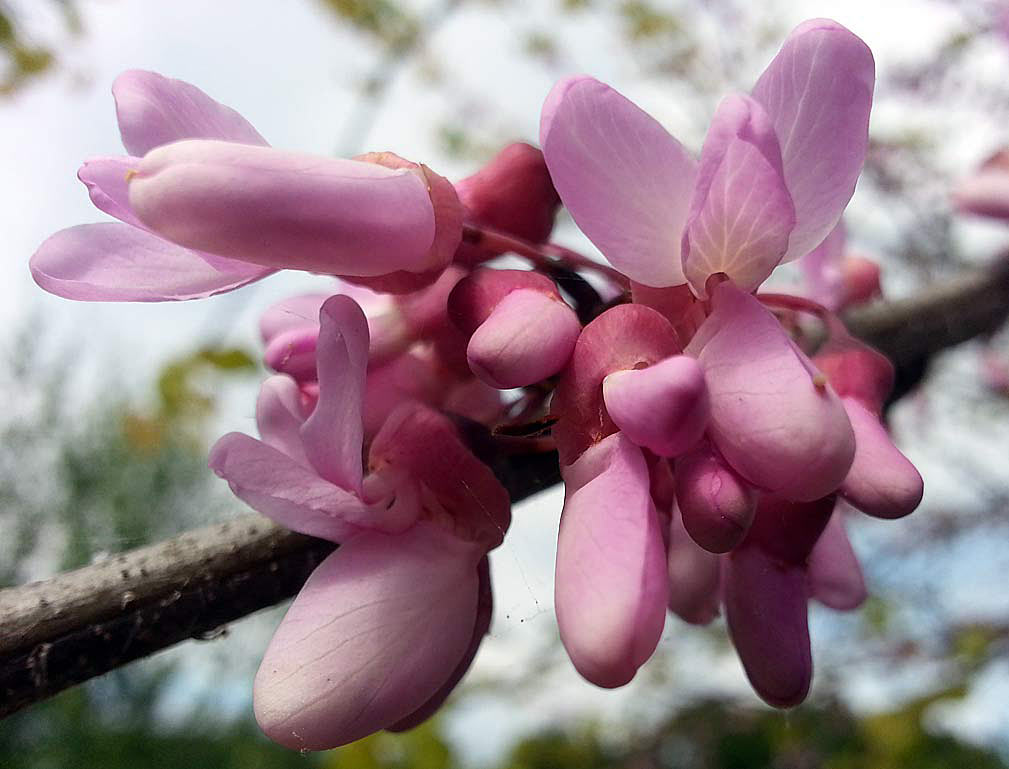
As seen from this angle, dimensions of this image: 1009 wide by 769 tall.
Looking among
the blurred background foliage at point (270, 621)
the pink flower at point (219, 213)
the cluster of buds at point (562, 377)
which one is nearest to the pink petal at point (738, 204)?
the cluster of buds at point (562, 377)

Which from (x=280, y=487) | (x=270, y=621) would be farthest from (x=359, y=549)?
Result: (x=270, y=621)

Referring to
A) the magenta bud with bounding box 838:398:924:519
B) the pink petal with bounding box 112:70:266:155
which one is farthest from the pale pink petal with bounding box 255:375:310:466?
the magenta bud with bounding box 838:398:924:519

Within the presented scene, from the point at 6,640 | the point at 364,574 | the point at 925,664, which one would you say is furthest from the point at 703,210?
the point at 925,664

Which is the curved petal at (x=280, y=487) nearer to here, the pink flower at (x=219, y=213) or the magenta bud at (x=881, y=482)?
the pink flower at (x=219, y=213)

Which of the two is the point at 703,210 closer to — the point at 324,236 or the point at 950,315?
the point at 324,236

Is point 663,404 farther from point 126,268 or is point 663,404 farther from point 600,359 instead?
point 126,268

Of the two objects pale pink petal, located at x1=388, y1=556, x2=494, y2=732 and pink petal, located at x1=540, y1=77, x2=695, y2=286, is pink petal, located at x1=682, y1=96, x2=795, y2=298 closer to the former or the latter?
pink petal, located at x1=540, y1=77, x2=695, y2=286
